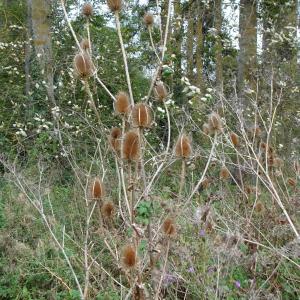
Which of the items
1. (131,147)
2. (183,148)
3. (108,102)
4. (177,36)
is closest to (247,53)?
(108,102)

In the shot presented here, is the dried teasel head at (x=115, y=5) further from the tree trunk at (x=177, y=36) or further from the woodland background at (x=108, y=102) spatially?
the tree trunk at (x=177, y=36)

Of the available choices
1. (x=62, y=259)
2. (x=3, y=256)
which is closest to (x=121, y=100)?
(x=62, y=259)

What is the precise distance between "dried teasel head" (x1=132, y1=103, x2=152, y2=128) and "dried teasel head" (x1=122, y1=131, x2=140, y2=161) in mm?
121

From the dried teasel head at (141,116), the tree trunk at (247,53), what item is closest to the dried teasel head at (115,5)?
the dried teasel head at (141,116)

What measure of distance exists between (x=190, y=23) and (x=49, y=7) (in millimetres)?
3684

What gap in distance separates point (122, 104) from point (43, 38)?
7.62 meters

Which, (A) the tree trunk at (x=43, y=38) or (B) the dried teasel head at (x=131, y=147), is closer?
(B) the dried teasel head at (x=131, y=147)

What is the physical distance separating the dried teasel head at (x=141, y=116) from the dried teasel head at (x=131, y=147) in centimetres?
12

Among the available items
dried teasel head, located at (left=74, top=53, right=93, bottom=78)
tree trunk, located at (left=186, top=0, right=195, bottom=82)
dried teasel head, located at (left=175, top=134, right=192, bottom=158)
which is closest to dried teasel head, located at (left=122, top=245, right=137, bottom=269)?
dried teasel head, located at (left=175, top=134, right=192, bottom=158)

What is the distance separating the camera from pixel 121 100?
7.60 ft

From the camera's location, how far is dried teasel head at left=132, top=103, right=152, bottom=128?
85.7 inches

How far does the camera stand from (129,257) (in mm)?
2131

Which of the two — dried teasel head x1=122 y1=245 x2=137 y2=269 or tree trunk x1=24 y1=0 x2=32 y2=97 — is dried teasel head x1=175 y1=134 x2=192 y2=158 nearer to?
dried teasel head x1=122 y1=245 x2=137 y2=269

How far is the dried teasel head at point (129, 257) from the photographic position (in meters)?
2.13
